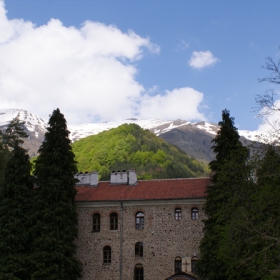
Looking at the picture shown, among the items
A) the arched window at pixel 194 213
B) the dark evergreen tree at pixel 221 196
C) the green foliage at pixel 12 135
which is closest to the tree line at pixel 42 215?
the arched window at pixel 194 213

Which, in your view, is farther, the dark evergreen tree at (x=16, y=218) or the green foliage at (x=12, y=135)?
the green foliage at (x=12, y=135)

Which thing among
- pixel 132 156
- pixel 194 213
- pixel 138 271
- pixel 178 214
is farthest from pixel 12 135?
pixel 132 156

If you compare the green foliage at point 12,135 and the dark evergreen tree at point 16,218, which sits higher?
the green foliage at point 12,135

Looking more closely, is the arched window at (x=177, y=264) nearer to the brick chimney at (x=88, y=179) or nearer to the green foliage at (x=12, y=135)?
the brick chimney at (x=88, y=179)

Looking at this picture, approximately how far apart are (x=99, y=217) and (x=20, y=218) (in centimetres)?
625

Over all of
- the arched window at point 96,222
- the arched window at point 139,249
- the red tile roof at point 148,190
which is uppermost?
the red tile roof at point 148,190

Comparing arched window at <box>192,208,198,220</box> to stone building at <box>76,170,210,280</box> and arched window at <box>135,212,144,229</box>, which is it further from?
arched window at <box>135,212,144,229</box>

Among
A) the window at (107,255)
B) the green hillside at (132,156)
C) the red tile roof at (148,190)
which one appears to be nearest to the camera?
the window at (107,255)

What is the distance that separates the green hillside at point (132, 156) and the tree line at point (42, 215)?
148 ft

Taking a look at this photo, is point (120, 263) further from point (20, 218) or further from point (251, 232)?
point (251, 232)

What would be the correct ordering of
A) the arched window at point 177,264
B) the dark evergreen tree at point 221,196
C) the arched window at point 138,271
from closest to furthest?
1. the dark evergreen tree at point 221,196
2. the arched window at point 177,264
3. the arched window at point 138,271

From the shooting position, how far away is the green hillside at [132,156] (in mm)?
82938

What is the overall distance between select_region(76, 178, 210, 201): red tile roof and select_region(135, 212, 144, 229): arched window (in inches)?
47.4

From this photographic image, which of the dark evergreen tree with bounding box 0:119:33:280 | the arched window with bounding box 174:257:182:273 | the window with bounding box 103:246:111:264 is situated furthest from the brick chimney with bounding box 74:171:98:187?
the arched window with bounding box 174:257:182:273
